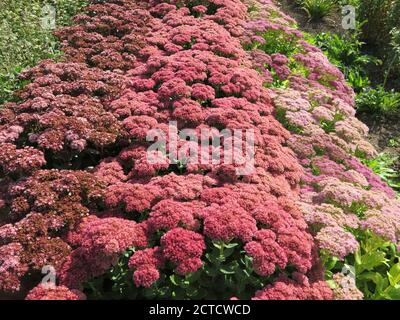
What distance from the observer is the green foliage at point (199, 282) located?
13.7 feet

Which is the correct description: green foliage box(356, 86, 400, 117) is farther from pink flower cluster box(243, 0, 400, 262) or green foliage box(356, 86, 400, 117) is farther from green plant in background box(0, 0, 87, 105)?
green plant in background box(0, 0, 87, 105)

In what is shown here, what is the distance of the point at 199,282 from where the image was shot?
4.27 metres

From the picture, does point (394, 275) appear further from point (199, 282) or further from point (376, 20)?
point (376, 20)

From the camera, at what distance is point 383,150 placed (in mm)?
8891

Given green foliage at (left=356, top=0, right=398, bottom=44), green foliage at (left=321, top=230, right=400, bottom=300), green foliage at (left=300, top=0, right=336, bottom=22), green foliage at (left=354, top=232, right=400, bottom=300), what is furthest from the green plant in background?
green foliage at (left=356, top=0, right=398, bottom=44)

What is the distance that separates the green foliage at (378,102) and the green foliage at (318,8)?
13.4 feet

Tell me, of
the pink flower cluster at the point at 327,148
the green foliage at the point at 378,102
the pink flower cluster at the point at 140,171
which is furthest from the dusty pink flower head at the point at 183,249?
the green foliage at the point at 378,102

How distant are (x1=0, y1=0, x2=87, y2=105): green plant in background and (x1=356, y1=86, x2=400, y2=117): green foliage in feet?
22.0

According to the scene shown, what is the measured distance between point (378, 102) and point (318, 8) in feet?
14.9

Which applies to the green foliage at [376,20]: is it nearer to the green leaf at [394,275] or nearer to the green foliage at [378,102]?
the green foliage at [378,102]

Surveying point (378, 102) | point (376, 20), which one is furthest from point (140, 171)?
point (376, 20)

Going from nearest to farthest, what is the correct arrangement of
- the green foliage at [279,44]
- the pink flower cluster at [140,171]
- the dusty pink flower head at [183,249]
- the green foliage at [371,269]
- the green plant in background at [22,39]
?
1. the dusty pink flower head at [183,249]
2. the pink flower cluster at [140,171]
3. the green foliage at [371,269]
4. the green plant in background at [22,39]
5. the green foliage at [279,44]

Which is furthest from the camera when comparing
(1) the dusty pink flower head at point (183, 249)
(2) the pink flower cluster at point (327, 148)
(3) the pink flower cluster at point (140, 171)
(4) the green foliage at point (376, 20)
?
(4) the green foliage at point (376, 20)

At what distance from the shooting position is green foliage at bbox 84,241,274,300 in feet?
13.7
